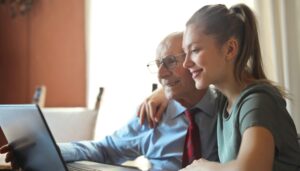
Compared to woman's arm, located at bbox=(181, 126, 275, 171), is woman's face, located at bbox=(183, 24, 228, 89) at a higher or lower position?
higher

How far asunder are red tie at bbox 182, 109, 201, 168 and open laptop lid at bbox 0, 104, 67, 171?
0.47 metres

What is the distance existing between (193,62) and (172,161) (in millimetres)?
546

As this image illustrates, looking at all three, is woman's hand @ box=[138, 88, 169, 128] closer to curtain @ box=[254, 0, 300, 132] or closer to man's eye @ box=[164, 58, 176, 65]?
man's eye @ box=[164, 58, 176, 65]

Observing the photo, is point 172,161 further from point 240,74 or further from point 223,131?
point 240,74

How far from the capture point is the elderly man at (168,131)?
1380 mm

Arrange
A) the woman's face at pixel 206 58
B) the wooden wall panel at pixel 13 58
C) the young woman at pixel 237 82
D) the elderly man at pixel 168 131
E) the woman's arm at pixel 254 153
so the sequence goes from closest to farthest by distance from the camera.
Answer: the woman's arm at pixel 254 153
the young woman at pixel 237 82
the woman's face at pixel 206 58
the elderly man at pixel 168 131
the wooden wall panel at pixel 13 58

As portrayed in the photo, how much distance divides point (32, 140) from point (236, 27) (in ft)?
2.19

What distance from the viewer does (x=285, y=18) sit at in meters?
1.47

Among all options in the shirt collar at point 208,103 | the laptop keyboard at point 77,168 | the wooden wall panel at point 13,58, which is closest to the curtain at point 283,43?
the shirt collar at point 208,103

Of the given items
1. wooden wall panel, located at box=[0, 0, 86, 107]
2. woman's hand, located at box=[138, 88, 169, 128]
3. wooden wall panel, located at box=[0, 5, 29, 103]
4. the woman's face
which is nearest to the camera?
the woman's face

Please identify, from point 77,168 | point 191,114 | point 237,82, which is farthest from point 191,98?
point 77,168

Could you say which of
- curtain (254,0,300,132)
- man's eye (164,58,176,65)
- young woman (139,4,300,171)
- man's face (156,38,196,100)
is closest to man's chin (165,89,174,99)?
man's face (156,38,196,100)

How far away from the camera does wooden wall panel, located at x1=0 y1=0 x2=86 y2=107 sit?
10.2 feet

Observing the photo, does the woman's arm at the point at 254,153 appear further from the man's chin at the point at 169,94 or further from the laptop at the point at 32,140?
the man's chin at the point at 169,94
